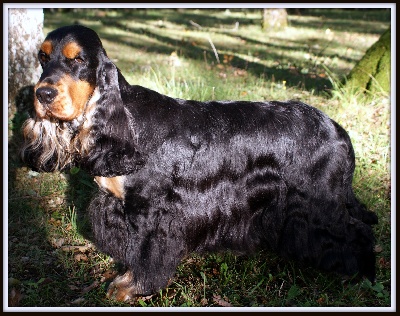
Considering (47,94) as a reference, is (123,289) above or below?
below

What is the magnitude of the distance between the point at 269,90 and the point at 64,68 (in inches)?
188

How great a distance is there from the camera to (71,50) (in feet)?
10.0

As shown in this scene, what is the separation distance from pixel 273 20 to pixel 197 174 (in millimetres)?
11176

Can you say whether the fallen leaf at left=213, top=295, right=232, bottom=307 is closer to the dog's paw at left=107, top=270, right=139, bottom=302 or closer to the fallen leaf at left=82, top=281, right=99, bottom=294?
the dog's paw at left=107, top=270, right=139, bottom=302

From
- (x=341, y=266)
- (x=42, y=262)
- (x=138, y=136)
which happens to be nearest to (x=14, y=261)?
(x=42, y=262)

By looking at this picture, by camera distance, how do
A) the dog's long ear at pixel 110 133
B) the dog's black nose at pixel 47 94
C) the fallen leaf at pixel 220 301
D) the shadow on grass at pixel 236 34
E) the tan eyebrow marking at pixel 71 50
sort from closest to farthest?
the dog's black nose at pixel 47 94, the tan eyebrow marking at pixel 71 50, the dog's long ear at pixel 110 133, the fallen leaf at pixel 220 301, the shadow on grass at pixel 236 34

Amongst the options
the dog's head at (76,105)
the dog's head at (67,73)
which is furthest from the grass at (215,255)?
the dog's head at (67,73)

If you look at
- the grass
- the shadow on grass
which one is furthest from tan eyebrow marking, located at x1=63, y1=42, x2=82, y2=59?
the shadow on grass

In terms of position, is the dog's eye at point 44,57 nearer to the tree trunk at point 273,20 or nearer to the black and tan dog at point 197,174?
the black and tan dog at point 197,174

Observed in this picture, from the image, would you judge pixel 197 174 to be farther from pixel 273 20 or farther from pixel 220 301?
pixel 273 20

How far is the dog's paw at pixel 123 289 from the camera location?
368 centimetres

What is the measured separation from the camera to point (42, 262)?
4180mm

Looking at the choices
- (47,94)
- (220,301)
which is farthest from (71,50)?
(220,301)

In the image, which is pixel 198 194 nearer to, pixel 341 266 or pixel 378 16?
pixel 341 266
